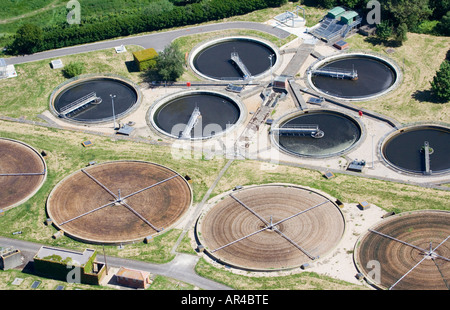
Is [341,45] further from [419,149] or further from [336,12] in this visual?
[419,149]

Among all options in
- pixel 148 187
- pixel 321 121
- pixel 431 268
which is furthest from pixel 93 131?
pixel 431 268

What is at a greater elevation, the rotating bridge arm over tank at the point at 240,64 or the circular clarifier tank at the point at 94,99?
the rotating bridge arm over tank at the point at 240,64

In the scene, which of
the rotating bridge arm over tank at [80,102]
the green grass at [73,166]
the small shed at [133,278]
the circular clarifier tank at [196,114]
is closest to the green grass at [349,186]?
the green grass at [73,166]

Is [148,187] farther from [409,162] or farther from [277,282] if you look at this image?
[409,162]

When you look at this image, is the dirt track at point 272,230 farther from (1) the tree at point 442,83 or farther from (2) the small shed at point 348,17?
(2) the small shed at point 348,17

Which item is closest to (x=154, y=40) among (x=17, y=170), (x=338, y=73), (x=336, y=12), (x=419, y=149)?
(x=336, y=12)

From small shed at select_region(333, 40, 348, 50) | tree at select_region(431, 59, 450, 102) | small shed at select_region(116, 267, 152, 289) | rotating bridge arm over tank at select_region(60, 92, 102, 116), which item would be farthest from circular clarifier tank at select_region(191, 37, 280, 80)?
small shed at select_region(116, 267, 152, 289)

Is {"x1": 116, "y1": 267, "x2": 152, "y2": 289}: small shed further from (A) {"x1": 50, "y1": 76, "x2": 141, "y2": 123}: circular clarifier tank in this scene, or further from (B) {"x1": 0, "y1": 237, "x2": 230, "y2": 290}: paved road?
(A) {"x1": 50, "y1": 76, "x2": 141, "y2": 123}: circular clarifier tank
